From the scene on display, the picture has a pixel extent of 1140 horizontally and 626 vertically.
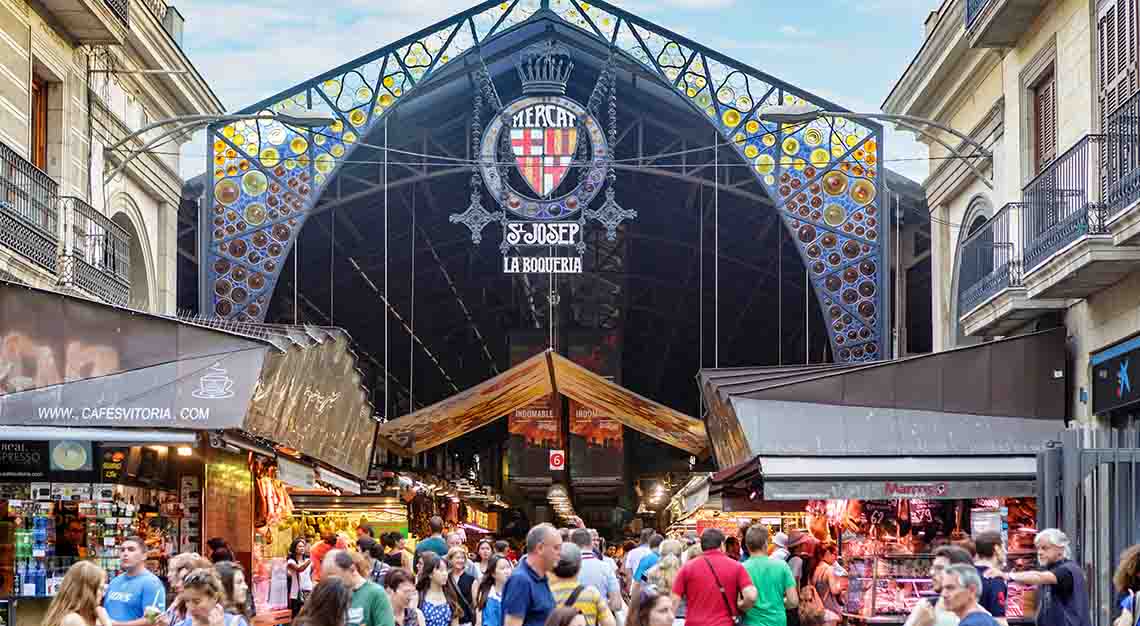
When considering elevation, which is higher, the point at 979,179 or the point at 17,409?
the point at 979,179

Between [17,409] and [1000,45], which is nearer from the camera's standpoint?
[17,409]

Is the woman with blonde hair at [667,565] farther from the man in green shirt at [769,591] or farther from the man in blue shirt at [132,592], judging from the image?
the man in blue shirt at [132,592]

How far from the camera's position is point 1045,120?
2208 centimetres

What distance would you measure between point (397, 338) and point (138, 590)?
3055cm

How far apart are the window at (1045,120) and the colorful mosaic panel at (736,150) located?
4.88 m

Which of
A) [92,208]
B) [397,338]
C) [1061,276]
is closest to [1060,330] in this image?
[1061,276]

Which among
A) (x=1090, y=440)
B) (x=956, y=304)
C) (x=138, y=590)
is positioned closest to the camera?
(x=138, y=590)

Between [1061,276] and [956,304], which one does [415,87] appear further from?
[1061,276]

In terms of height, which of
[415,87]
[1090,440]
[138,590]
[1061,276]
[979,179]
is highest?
[415,87]

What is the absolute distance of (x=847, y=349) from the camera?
27172 millimetres

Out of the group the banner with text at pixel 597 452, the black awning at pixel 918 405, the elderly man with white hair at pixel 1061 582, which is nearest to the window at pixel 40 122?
the black awning at pixel 918 405

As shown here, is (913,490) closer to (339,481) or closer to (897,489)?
(897,489)

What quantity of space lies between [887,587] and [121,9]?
11869 millimetres

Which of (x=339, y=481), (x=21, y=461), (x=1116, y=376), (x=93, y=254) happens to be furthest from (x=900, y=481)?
(x=93, y=254)
